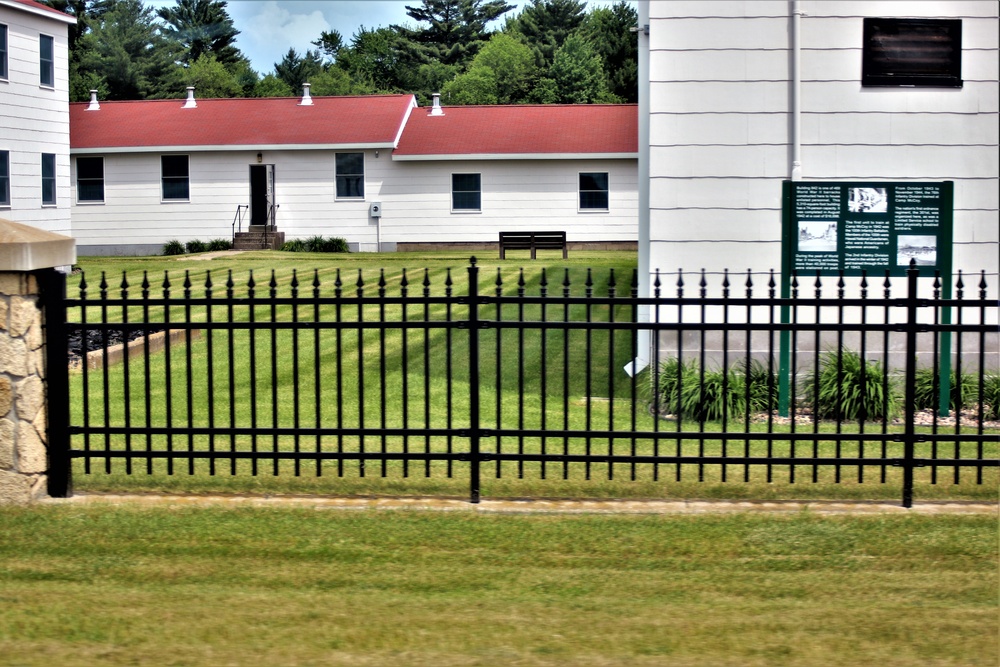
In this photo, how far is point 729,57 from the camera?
11.1 m

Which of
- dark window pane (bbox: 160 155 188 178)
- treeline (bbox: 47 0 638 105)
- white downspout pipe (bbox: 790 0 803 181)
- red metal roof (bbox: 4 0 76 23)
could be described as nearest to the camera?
white downspout pipe (bbox: 790 0 803 181)

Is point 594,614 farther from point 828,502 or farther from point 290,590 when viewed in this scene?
point 828,502

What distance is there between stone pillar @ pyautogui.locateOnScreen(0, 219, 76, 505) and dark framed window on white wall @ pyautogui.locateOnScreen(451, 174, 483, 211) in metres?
27.6

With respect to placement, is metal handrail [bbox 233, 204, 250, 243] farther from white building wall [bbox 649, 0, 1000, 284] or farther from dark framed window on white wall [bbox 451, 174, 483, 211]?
white building wall [bbox 649, 0, 1000, 284]

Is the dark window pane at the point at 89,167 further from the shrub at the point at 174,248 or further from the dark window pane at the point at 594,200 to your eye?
the dark window pane at the point at 594,200

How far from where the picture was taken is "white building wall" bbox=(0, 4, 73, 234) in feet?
83.1

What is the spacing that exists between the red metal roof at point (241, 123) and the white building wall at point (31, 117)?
24.3ft

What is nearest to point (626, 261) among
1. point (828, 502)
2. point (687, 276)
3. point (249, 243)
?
point (249, 243)

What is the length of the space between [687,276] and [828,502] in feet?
13.8

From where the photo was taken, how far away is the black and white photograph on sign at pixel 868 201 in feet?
35.1

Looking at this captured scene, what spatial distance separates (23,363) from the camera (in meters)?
7.18

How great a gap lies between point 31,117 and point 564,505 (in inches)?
883

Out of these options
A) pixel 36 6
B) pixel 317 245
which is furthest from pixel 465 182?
pixel 36 6

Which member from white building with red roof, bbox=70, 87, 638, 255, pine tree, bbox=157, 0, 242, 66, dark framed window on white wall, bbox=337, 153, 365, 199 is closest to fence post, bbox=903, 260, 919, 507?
white building with red roof, bbox=70, 87, 638, 255
